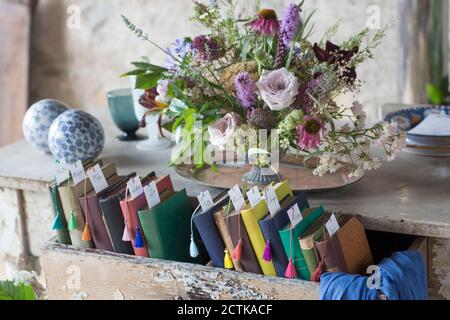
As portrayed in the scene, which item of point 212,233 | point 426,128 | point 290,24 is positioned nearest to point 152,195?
point 212,233

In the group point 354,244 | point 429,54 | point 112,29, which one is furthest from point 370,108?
point 354,244

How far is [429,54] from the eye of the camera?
318 centimetres

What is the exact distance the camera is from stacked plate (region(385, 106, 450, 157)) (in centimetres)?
198

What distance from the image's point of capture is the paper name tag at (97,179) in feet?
5.15

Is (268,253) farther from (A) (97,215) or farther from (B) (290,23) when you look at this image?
(B) (290,23)

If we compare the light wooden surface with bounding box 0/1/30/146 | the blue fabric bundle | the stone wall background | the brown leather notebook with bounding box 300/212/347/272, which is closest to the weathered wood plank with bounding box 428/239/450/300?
the blue fabric bundle

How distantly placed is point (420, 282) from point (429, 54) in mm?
1977

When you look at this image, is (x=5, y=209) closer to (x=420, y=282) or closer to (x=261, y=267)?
(x=261, y=267)

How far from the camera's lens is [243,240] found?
145cm

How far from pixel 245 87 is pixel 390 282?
0.52 metres

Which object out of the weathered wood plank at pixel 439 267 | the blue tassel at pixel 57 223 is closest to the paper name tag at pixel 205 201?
the blue tassel at pixel 57 223

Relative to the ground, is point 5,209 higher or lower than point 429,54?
lower

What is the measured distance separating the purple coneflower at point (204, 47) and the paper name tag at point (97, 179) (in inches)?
13.7
